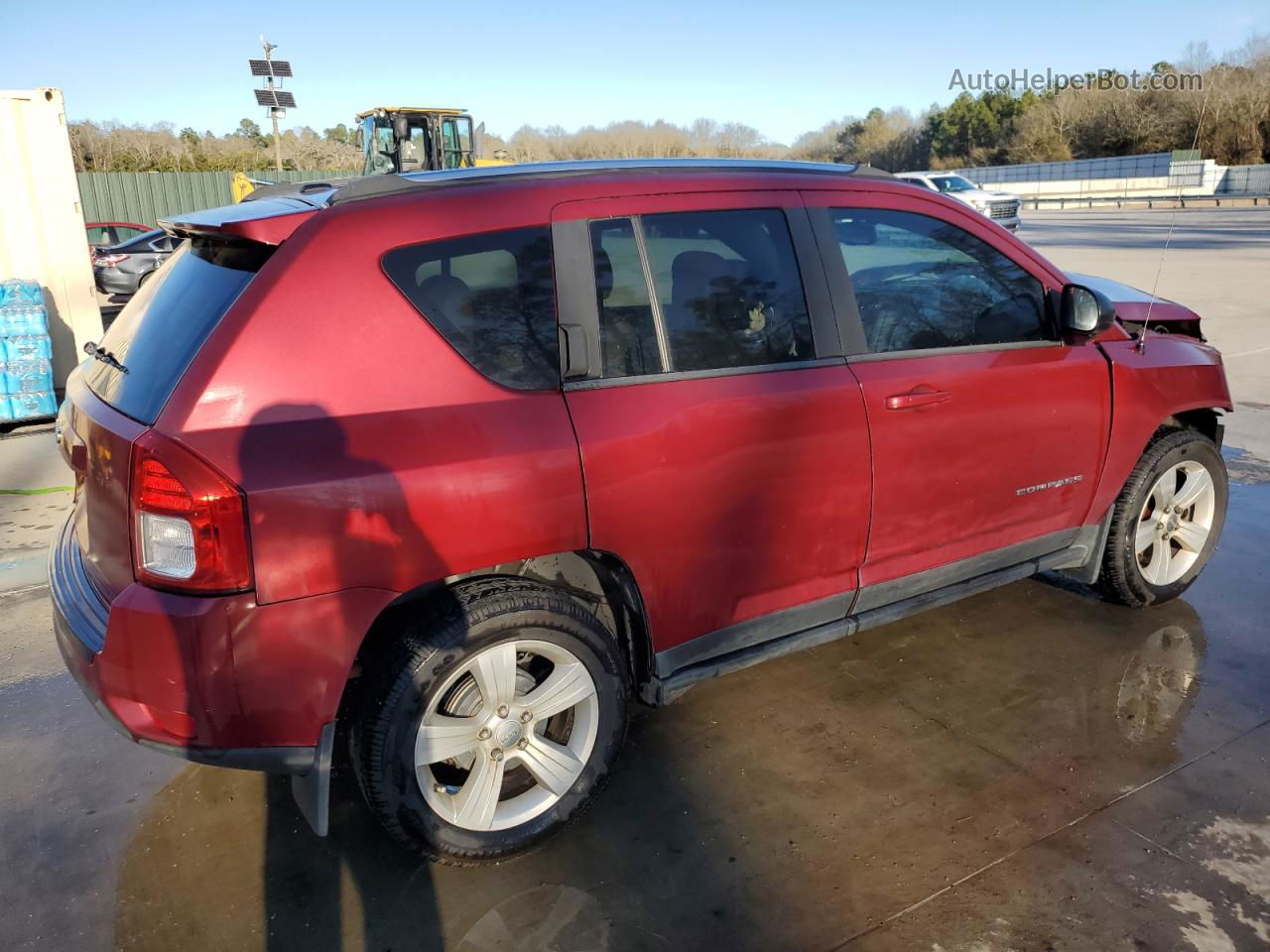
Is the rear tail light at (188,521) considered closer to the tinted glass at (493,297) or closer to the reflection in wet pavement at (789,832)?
the tinted glass at (493,297)

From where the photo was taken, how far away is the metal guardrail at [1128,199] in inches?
1646

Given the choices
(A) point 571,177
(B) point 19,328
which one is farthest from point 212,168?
(A) point 571,177

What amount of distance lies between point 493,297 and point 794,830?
1.82m

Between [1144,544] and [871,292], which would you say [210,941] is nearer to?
[871,292]

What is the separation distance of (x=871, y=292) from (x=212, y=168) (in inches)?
1667

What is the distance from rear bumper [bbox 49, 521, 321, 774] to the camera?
222 centimetres

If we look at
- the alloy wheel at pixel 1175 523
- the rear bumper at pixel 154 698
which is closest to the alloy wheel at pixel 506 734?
the rear bumper at pixel 154 698

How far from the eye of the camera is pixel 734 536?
2.87 metres

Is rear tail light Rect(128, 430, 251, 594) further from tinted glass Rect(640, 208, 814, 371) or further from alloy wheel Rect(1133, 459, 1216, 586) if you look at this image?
alloy wheel Rect(1133, 459, 1216, 586)

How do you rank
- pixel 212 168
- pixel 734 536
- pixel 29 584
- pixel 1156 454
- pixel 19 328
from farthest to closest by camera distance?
pixel 212 168 < pixel 19 328 < pixel 29 584 < pixel 1156 454 < pixel 734 536

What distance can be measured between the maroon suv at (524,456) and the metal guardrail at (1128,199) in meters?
44.4

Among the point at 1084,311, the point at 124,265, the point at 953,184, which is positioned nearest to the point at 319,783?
the point at 1084,311

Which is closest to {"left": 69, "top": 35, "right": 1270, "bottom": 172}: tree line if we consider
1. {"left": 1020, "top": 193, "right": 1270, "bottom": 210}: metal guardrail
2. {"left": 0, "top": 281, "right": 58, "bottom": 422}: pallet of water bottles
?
{"left": 1020, "top": 193, "right": 1270, "bottom": 210}: metal guardrail

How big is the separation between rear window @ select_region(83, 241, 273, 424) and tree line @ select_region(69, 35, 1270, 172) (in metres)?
20.5
